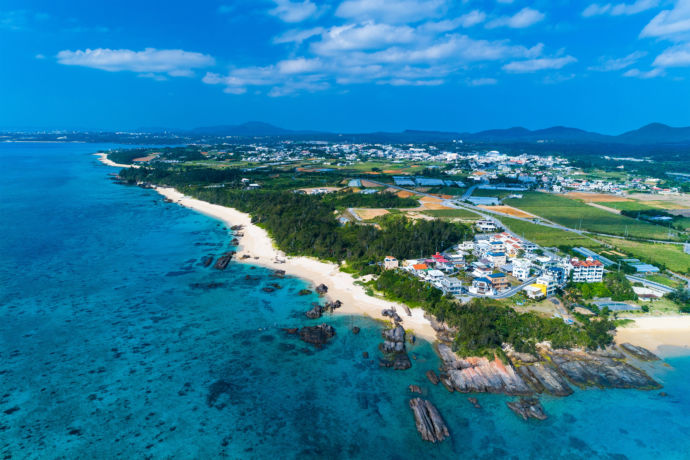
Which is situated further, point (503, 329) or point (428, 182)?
point (428, 182)

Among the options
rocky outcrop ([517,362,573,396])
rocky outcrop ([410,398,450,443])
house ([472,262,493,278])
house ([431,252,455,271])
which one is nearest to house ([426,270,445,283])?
house ([431,252,455,271])

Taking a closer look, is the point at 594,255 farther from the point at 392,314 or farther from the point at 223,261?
the point at 223,261

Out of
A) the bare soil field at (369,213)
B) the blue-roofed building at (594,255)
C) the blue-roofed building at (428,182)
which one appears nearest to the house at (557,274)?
the blue-roofed building at (594,255)

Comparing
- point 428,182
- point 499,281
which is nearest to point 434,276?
point 499,281

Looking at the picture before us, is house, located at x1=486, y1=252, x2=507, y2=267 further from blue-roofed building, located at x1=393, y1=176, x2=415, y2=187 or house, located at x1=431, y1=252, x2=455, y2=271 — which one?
blue-roofed building, located at x1=393, y1=176, x2=415, y2=187

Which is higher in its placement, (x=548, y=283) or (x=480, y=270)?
(x=548, y=283)

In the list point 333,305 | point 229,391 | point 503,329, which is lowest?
point 229,391
